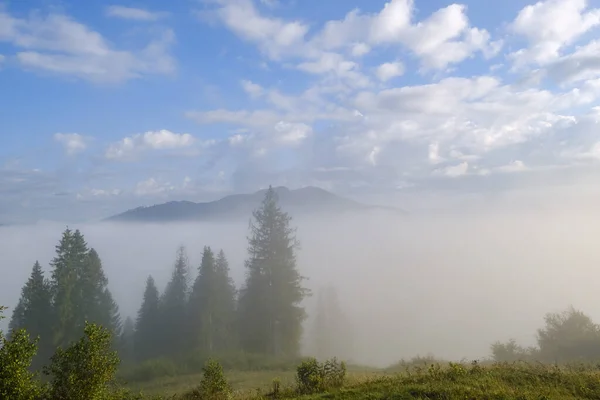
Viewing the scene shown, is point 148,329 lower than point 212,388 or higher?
lower

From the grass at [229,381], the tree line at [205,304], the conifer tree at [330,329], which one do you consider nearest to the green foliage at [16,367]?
the grass at [229,381]

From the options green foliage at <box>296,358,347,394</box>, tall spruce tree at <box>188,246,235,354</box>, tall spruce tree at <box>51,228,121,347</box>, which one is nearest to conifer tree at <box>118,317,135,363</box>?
tall spruce tree at <box>51,228,121,347</box>

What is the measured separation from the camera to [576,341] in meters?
33.6

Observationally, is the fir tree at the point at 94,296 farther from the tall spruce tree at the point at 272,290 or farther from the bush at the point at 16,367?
the bush at the point at 16,367

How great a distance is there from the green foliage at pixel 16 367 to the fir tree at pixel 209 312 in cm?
3997

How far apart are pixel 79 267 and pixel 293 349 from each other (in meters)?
23.4

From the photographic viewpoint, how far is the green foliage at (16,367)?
943cm

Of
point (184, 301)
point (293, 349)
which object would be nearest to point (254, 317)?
point (293, 349)

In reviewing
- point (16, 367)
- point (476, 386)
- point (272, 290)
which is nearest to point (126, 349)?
point (272, 290)

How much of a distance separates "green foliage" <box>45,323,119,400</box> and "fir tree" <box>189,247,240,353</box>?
38.4 metres

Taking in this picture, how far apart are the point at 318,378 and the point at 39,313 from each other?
37396 mm

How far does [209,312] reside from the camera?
48875 mm

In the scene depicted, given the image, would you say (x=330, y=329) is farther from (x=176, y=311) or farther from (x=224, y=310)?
(x=224, y=310)

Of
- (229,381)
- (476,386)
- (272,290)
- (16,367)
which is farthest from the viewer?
(272,290)
